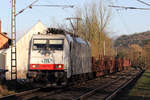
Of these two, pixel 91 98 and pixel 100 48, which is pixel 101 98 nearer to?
pixel 91 98

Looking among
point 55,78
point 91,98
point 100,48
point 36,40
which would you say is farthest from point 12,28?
point 100,48

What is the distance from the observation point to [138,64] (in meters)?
71.7

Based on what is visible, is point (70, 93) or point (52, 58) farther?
point (52, 58)

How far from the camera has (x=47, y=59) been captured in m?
15.8

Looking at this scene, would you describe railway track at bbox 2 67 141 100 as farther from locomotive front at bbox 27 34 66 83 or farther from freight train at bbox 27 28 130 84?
locomotive front at bbox 27 34 66 83

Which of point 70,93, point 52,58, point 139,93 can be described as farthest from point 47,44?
point 139,93

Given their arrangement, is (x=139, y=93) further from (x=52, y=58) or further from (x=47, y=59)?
(x=47, y=59)

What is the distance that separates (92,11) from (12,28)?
106 feet

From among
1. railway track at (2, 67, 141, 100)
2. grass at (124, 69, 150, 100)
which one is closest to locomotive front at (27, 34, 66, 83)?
railway track at (2, 67, 141, 100)

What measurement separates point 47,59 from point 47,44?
0.97 meters

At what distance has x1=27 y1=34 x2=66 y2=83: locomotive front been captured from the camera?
603 inches

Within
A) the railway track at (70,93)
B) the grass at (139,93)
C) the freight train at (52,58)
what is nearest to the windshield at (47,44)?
the freight train at (52,58)

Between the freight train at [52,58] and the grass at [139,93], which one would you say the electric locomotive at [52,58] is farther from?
the grass at [139,93]

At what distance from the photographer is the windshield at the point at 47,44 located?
1611 cm
